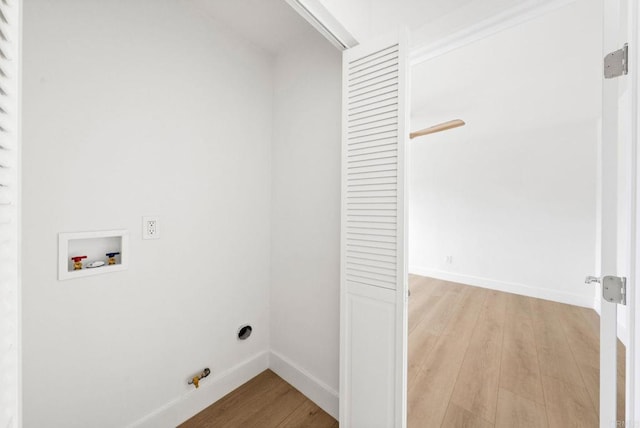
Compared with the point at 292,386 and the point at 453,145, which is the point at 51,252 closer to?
the point at 292,386

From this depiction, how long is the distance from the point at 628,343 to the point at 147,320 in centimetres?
189

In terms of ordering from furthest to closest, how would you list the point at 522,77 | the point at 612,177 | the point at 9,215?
the point at 522,77 → the point at 612,177 → the point at 9,215

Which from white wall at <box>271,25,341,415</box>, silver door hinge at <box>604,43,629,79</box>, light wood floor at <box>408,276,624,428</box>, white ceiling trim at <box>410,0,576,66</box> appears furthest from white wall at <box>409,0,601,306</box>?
white wall at <box>271,25,341,415</box>

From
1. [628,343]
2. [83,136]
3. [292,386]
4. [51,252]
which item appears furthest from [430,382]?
[83,136]

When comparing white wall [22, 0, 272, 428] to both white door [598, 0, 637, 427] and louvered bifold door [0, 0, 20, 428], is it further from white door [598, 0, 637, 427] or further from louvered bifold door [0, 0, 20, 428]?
white door [598, 0, 637, 427]

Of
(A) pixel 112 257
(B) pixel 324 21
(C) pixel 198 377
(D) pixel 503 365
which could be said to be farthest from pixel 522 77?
(C) pixel 198 377

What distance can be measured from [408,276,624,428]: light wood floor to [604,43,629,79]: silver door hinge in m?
1.06

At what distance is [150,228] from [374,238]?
114 centimetres

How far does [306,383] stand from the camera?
158 cm

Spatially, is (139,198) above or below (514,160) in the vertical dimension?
below

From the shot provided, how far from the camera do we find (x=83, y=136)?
1056mm

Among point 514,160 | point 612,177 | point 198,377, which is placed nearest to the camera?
point 612,177

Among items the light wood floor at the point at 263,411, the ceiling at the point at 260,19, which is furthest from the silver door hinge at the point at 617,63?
the light wood floor at the point at 263,411

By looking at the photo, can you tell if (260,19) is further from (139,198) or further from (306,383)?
(306,383)
